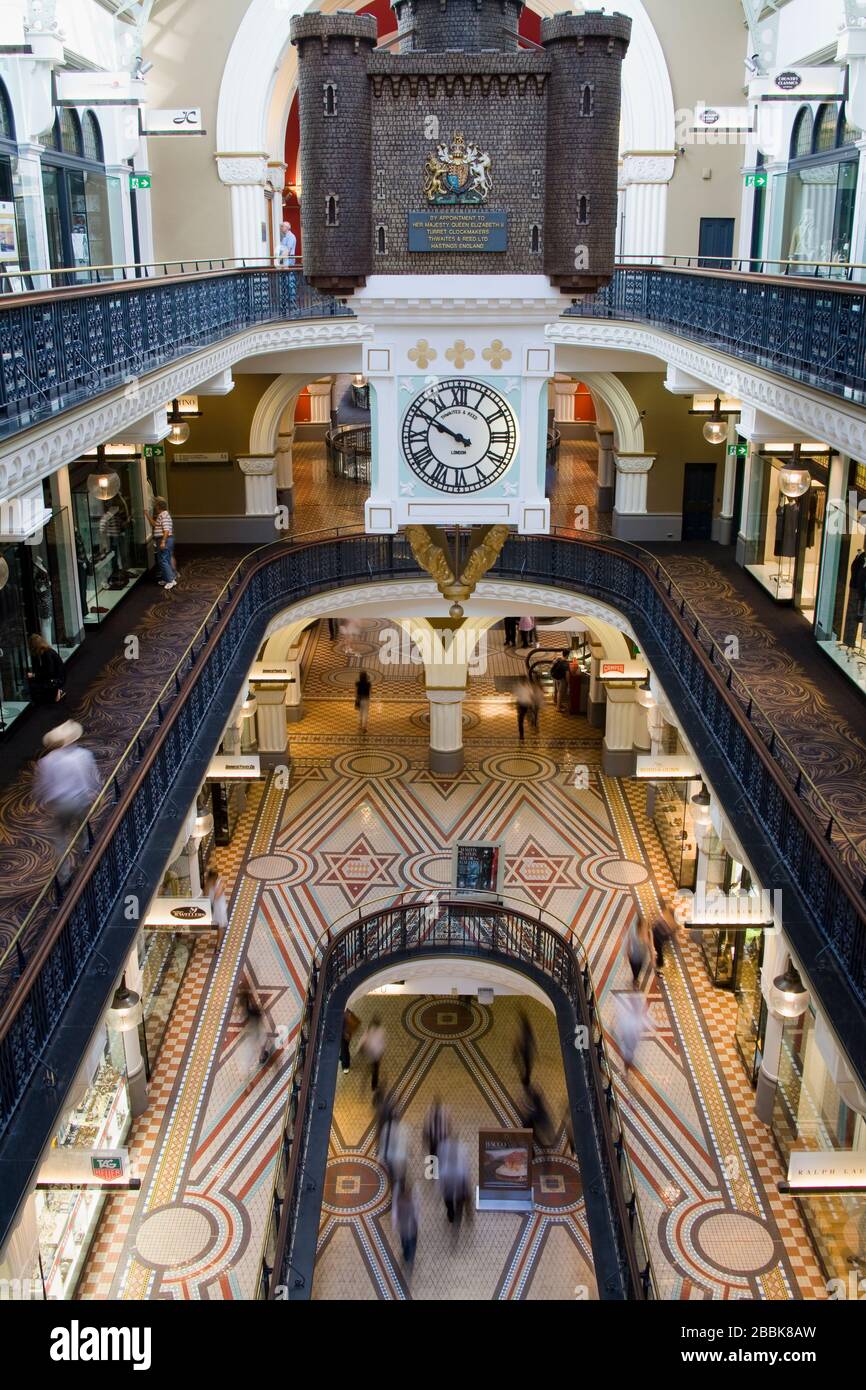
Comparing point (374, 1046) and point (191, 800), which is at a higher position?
point (191, 800)

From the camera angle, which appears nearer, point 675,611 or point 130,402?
point 130,402

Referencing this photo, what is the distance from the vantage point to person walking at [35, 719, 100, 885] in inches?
278

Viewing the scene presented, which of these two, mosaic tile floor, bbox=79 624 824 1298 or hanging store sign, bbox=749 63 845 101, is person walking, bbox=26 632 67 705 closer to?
mosaic tile floor, bbox=79 624 824 1298

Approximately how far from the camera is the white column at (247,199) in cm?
1454

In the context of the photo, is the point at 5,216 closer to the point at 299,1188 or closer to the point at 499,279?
the point at 499,279

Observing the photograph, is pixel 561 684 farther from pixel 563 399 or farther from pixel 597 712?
pixel 563 399

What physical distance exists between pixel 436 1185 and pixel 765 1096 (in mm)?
2802

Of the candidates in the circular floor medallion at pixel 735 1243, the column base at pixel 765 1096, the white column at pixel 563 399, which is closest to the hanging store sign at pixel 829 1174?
Answer: the circular floor medallion at pixel 735 1243

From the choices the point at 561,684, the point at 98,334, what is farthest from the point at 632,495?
the point at 98,334

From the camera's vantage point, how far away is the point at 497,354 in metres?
7.68

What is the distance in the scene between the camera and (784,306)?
26.7 feet

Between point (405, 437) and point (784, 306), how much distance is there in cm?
272

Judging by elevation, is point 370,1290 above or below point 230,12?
below
